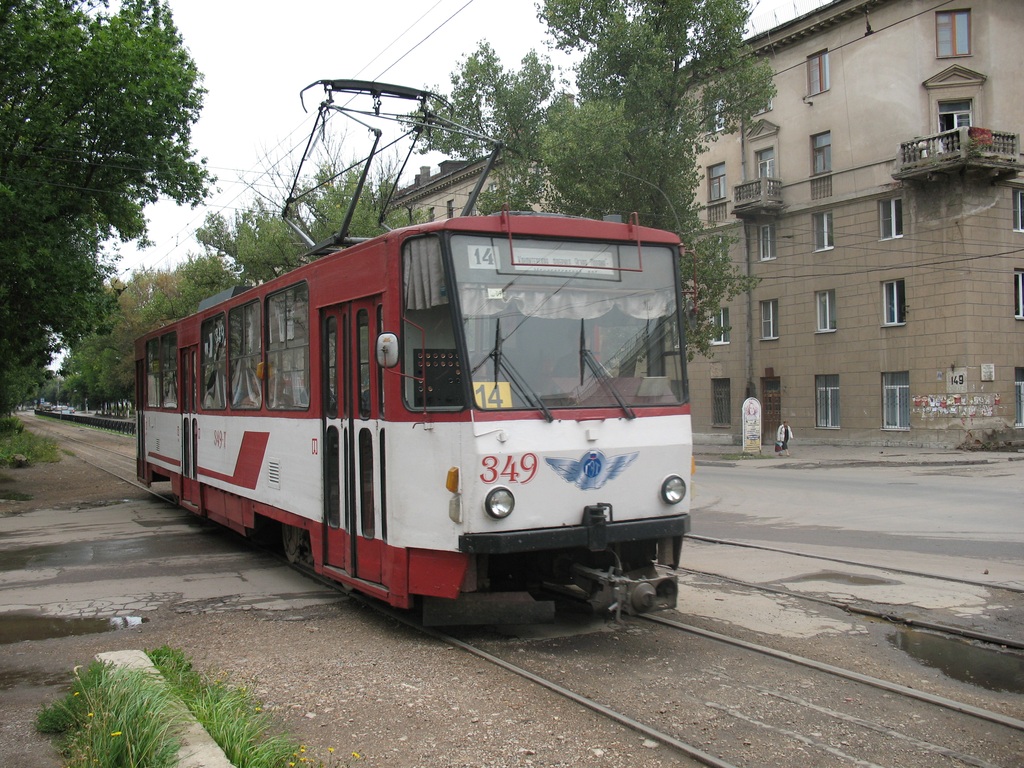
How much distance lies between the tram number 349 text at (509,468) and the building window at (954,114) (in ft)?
98.5

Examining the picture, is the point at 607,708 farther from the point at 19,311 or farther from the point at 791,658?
the point at 19,311

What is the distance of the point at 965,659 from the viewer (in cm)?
642

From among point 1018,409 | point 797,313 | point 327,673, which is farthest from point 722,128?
point 327,673

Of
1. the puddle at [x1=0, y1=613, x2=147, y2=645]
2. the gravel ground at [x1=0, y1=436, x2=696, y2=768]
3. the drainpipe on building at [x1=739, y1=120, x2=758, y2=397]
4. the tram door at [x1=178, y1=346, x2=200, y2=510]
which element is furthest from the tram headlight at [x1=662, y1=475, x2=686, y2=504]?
the drainpipe on building at [x1=739, y1=120, x2=758, y2=397]

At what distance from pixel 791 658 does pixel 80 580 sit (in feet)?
24.9

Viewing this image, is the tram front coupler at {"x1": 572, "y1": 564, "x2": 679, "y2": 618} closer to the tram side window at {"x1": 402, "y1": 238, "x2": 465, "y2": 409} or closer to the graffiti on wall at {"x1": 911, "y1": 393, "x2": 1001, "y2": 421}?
the tram side window at {"x1": 402, "y1": 238, "x2": 465, "y2": 409}

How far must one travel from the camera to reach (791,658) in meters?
6.26

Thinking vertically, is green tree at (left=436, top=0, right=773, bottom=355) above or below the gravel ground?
above

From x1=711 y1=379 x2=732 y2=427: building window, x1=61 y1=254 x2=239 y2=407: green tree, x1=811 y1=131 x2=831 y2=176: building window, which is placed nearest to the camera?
x1=811 y1=131 x2=831 y2=176: building window

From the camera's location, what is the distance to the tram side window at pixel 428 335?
21.4 feet

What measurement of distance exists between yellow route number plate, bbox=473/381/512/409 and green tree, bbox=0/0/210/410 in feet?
43.3

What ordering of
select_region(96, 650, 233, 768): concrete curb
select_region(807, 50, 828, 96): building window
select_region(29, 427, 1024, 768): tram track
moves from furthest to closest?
select_region(807, 50, 828, 96): building window, select_region(29, 427, 1024, 768): tram track, select_region(96, 650, 233, 768): concrete curb

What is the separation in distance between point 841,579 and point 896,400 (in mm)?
24696

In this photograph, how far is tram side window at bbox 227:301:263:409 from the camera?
10227mm
